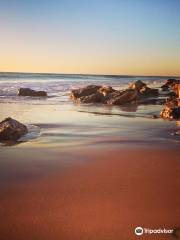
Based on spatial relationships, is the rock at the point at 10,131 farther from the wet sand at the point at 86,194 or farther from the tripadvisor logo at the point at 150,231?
the tripadvisor logo at the point at 150,231

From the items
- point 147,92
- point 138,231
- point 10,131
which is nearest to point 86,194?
point 138,231

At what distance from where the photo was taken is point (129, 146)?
5188mm

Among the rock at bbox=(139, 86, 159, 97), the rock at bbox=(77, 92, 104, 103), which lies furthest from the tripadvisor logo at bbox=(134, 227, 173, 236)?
the rock at bbox=(139, 86, 159, 97)

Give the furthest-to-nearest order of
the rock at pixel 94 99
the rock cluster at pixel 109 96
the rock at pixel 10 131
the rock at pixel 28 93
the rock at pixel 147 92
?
the rock at pixel 147 92 → the rock at pixel 28 93 → the rock at pixel 94 99 → the rock cluster at pixel 109 96 → the rock at pixel 10 131

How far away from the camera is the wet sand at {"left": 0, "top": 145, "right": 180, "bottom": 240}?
2902 millimetres

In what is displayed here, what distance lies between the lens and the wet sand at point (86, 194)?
290 centimetres

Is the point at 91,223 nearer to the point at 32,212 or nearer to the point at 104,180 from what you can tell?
the point at 32,212

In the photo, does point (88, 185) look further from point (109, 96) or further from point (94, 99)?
point (109, 96)

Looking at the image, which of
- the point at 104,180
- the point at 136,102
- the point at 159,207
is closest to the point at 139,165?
the point at 104,180

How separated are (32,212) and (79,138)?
2.61 metres

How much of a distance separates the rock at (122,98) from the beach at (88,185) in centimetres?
570

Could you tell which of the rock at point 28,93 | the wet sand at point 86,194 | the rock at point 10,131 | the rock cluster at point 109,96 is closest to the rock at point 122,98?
the rock cluster at point 109,96

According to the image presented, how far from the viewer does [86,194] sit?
343 centimetres

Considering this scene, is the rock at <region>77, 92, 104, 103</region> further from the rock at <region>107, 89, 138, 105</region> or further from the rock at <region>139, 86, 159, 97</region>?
the rock at <region>139, 86, 159, 97</region>
